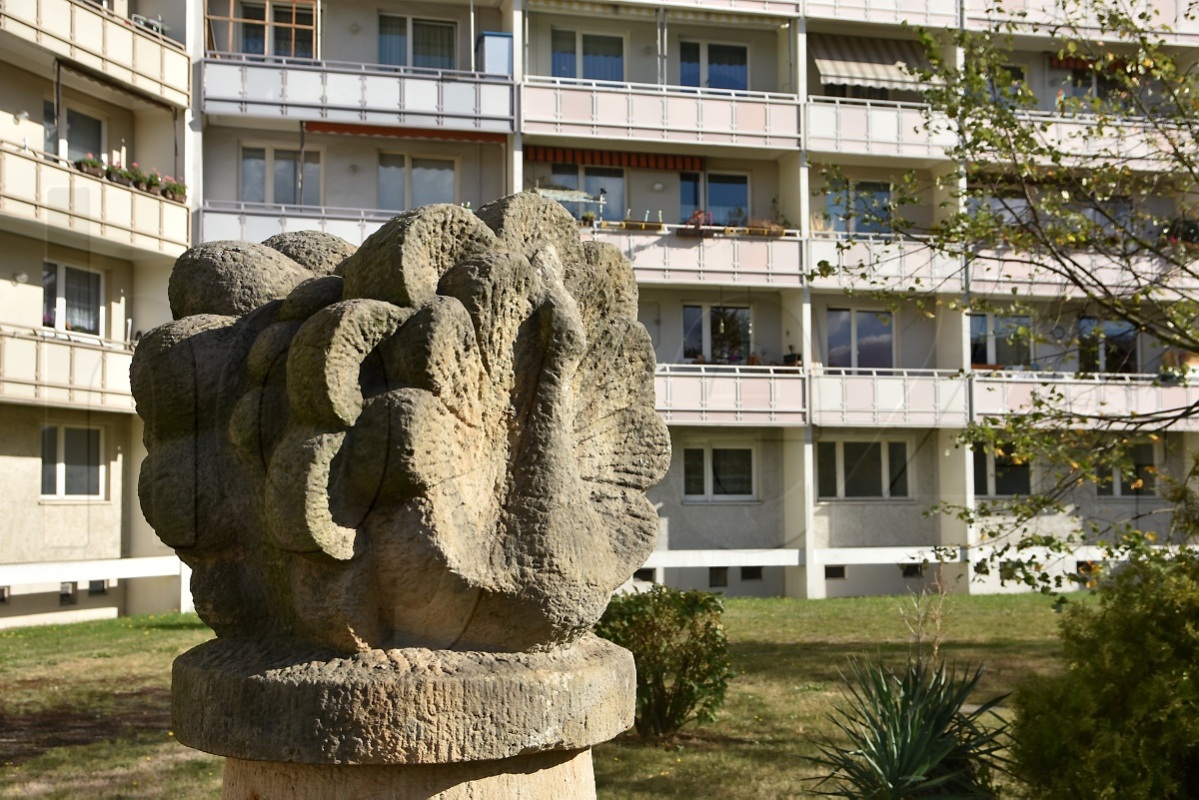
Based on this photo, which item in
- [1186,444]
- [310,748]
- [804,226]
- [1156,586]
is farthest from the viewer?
[1186,444]

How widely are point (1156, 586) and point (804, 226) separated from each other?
18567mm

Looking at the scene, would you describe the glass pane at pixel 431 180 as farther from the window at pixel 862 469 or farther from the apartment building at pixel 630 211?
the window at pixel 862 469

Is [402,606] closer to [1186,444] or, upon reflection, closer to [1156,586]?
[1156,586]

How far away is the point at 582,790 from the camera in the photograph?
12.0 ft

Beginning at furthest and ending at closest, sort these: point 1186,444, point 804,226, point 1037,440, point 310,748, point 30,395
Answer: point 1186,444
point 804,226
point 30,395
point 1037,440
point 310,748

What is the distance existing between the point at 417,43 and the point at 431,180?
2742 mm

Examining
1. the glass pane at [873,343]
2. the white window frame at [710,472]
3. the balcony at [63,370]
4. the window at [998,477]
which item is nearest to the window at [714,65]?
the glass pane at [873,343]

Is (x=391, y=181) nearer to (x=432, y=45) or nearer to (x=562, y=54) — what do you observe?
(x=432, y=45)

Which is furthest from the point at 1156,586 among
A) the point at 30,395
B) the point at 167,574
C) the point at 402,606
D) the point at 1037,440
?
the point at 167,574

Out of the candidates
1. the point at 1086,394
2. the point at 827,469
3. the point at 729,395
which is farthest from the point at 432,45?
the point at 1086,394

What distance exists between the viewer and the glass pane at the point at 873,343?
2552 cm

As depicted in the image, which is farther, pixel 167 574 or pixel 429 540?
pixel 167 574

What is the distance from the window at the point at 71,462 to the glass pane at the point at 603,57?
38.3 feet

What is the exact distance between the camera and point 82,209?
18.3 m
